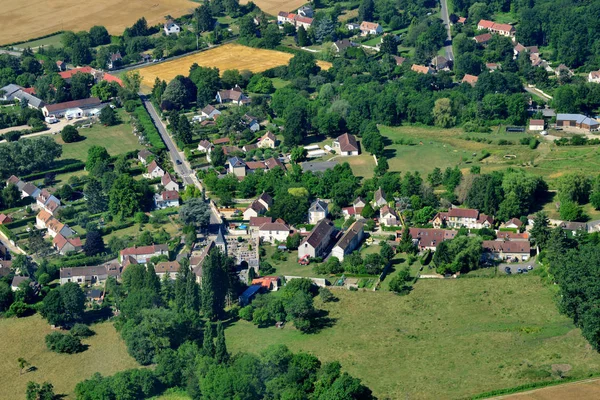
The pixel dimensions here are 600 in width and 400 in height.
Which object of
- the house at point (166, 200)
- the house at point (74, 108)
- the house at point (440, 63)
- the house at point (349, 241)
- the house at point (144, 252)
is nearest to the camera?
the house at point (349, 241)

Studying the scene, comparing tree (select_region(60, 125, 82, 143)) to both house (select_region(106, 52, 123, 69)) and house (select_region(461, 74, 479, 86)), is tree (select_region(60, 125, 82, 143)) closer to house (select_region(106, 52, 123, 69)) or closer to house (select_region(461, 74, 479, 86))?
house (select_region(106, 52, 123, 69))

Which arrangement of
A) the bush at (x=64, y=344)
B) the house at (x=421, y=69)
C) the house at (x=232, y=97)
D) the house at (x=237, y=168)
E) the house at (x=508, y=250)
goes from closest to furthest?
the bush at (x=64, y=344) < the house at (x=508, y=250) < the house at (x=237, y=168) < the house at (x=232, y=97) < the house at (x=421, y=69)

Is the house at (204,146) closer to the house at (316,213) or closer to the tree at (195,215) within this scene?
the tree at (195,215)

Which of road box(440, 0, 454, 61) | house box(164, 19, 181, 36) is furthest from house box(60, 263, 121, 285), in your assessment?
house box(164, 19, 181, 36)

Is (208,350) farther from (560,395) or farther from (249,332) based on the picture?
(560,395)

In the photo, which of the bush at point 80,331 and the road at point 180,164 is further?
Result: the road at point 180,164

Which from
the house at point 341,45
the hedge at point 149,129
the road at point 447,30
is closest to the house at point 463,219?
the hedge at point 149,129

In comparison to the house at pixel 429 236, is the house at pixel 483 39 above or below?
below
